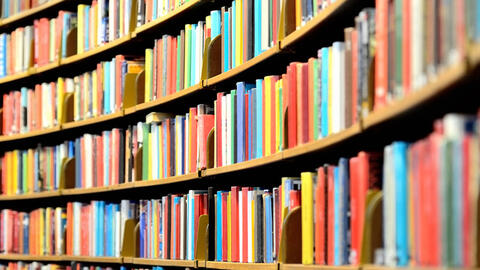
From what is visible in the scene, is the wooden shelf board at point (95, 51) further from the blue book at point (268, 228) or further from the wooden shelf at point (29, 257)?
the blue book at point (268, 228)

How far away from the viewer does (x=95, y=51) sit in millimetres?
4449

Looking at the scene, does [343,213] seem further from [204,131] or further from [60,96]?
[60,96]

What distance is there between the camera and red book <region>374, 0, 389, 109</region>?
7.01 ft

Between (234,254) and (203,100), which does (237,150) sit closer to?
(234,254)

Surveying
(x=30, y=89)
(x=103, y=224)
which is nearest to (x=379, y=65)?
(x=103, y=224)

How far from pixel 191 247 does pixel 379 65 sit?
1738mm

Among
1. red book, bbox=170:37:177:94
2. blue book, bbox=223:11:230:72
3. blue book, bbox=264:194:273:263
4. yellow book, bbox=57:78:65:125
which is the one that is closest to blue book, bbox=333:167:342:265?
blue book, bbox=264:194:273:263

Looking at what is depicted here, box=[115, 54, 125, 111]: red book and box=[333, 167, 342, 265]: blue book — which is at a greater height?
box=[115, 54, 125, 111]: red book

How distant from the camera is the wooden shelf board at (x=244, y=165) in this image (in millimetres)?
3000

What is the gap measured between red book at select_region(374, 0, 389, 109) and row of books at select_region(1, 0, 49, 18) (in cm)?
313

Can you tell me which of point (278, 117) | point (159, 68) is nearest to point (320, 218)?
point (278, 117)

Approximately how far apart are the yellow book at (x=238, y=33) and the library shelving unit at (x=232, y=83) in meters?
0.06

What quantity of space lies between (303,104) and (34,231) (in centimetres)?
252

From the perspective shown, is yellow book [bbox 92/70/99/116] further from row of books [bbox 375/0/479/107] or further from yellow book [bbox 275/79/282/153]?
row of books [bbox 375/0/479/107]
